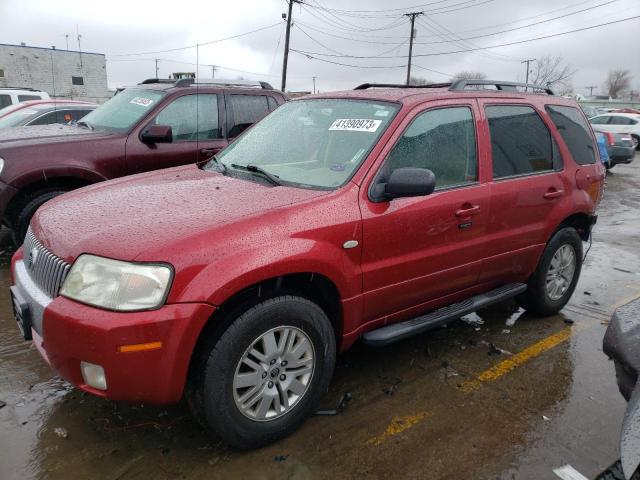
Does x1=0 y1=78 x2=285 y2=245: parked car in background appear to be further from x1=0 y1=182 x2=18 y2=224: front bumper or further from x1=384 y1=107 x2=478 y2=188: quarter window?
x1=384 y1=107 x2=478 y2=188: quarter window

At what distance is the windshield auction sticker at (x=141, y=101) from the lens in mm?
5980

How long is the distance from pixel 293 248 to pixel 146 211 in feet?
2.72

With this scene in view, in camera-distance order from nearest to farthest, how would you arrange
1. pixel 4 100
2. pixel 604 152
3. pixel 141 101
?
1. pixel 141 101
2. pixel 604 152
3. pixel 4 100

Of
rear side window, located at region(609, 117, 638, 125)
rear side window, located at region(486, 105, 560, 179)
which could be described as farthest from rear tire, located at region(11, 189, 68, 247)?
rear side window, located at region(609, 117, 638, 125)

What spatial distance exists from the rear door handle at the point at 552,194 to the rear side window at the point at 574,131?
0.45 meters

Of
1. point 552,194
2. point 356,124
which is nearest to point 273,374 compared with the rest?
point 356,124

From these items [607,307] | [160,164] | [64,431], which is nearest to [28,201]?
[160,164]

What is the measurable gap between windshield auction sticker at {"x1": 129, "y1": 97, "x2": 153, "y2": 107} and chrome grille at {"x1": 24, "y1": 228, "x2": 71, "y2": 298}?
337cm

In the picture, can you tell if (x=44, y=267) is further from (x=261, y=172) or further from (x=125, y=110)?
(x=125, y=110)

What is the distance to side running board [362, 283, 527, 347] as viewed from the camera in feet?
10.3

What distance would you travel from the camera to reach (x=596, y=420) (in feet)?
10.2

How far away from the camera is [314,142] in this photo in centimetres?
343

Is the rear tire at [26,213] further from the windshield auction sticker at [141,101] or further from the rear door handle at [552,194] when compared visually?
the rear door handle at [552,194]

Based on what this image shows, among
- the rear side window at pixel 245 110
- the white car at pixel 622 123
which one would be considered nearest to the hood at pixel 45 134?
the rear side window at pixel 245 110
